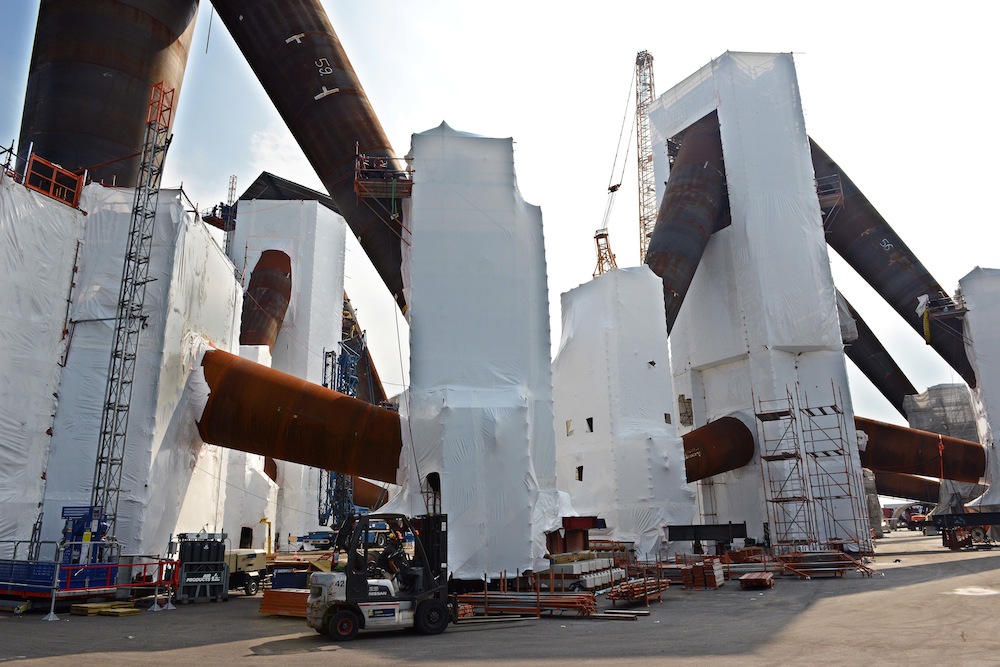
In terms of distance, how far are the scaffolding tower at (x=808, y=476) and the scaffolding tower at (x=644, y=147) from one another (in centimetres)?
1818

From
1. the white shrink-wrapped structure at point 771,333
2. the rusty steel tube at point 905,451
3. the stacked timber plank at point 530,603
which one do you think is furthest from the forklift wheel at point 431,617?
the rusty steel tube at point 905,451

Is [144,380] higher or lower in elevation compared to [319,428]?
higher

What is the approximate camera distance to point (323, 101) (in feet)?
72.2

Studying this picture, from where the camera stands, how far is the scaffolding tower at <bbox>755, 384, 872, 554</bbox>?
27219mm

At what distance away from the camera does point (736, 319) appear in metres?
31.6

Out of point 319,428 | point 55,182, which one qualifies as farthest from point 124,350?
point 319,428

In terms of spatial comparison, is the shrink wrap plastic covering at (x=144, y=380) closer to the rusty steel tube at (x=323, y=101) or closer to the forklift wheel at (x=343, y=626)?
the rusty steel tube at (x=323, y=101)

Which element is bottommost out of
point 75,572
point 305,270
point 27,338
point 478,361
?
A: point 75,572

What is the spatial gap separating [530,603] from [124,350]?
11.7m

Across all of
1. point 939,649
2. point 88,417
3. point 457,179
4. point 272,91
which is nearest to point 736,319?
point 457,179

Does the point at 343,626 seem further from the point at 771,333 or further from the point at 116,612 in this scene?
the point at 771,333

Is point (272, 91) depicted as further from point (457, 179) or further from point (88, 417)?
point (88, 417)

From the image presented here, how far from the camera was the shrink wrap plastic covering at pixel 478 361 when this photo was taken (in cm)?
1681

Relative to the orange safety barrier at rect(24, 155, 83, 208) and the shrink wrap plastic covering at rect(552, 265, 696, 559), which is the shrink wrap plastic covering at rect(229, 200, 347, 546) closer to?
the shrink wrap plastic covering at rect(552, 265, 696, 559)
